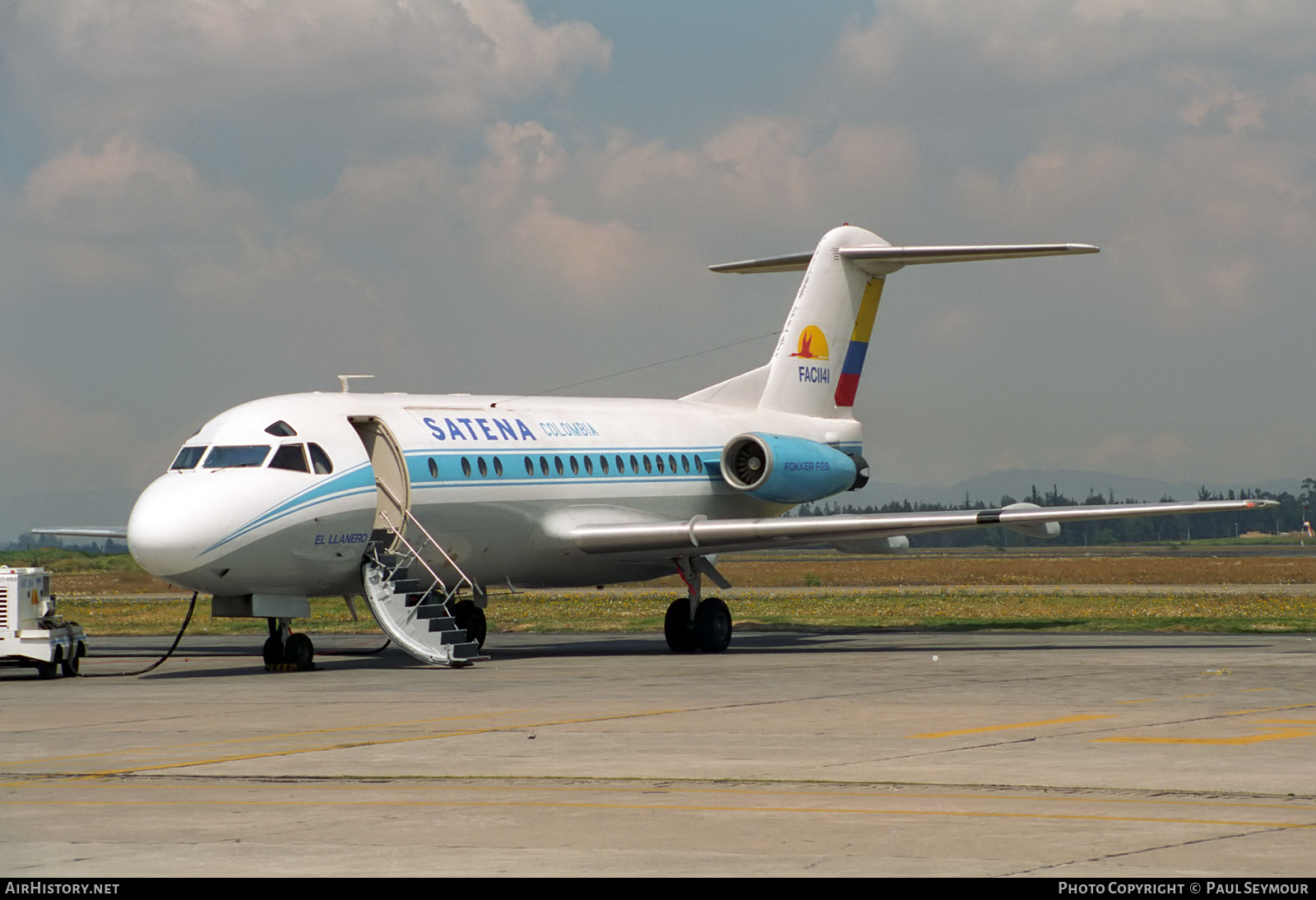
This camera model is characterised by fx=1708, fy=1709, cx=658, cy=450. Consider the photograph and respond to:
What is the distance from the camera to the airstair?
1007 inches

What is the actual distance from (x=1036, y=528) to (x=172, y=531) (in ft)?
46.3

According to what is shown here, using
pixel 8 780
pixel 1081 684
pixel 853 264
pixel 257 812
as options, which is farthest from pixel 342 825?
pixel 853 264

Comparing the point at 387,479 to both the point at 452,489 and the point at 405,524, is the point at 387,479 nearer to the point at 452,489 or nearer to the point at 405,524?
the point at 405,524

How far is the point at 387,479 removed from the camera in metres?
27.3

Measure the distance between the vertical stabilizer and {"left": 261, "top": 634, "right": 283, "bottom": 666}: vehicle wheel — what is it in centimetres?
1381

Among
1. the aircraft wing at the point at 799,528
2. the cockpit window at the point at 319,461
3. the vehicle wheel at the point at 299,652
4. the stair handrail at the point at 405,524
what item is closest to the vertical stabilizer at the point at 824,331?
the aircraft wing at the point at 799,528

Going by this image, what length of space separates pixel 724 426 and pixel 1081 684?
15284 mm

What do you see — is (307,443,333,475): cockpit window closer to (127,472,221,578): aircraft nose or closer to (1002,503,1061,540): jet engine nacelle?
(127,472,221,578): aircraft nose

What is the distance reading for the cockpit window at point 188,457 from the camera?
2525cm

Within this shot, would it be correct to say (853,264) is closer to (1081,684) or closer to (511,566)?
(511,566)

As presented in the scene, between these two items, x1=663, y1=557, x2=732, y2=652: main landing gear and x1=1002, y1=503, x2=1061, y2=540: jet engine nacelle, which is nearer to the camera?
x1=1002, y1=503, x2=1061, y2=540: jet engine nacelle

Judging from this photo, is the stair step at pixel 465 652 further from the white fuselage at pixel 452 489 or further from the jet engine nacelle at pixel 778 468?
the jet engine nacelle at pixel 778 468

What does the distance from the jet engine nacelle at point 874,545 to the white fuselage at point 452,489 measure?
2440 millimetres

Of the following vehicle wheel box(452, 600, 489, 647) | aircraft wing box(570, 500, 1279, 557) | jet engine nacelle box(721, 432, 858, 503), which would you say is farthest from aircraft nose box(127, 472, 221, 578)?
jet engine nacelle box(721, 432, 858, 503)
